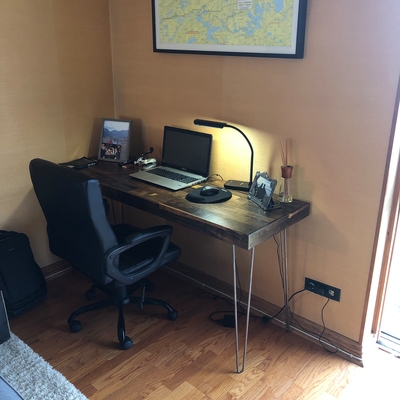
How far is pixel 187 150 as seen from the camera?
8.37 feet

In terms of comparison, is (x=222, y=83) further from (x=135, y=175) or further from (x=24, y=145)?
(x=24, y=145)

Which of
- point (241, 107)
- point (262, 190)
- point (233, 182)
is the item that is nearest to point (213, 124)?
point (241, 107)

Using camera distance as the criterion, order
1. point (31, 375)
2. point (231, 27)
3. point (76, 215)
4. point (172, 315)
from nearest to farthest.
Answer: point (76, 215) → point (31, 375) → point (231, 27) → point (172, 315)

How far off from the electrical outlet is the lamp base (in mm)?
588

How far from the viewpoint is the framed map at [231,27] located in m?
1.97

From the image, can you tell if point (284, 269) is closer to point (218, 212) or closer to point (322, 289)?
point (322, 289)


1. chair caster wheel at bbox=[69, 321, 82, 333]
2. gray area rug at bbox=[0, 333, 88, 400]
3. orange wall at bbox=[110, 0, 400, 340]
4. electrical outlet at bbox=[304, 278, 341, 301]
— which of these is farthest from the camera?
chair caster wheel at bbox=[69, 321, 82, 333]

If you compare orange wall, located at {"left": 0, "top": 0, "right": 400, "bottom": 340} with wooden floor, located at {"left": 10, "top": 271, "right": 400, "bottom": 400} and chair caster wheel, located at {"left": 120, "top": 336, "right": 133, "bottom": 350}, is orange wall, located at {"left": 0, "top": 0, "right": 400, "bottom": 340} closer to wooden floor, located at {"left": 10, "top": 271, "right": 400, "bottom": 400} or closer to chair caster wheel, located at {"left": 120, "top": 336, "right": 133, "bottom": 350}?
wooden floor, located at {"left": 10, "top": 271, "right": 400, "bottom": 400}

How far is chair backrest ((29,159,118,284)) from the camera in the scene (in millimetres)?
1849

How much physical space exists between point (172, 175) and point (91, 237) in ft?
2.29

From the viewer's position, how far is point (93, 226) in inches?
75.7

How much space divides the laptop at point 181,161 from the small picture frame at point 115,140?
307 mm

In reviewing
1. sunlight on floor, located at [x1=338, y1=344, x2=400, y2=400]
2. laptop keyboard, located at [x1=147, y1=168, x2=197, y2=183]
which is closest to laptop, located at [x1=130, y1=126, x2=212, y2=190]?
laptop keyboard, located at [x1=147, y1=168, x2=197, y2=183]

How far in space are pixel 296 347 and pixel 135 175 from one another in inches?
52.1
